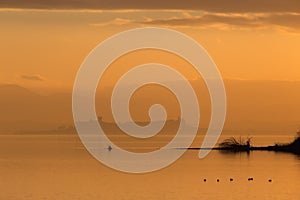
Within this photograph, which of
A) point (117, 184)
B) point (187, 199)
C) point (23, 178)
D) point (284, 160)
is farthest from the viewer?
point (284, 160)

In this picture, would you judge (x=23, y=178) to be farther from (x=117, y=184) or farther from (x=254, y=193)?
(x=254, y=193)

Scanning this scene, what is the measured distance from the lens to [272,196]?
100188 millimetres

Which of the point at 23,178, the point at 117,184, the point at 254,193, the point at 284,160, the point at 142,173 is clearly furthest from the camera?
the point at 284,160

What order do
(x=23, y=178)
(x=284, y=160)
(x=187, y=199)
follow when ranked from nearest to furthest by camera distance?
(x=187, y=199) → (x=23, y=178) → (x=284, y=160)

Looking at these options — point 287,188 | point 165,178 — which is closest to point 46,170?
point 165,178

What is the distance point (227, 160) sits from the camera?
Result: 170375mm

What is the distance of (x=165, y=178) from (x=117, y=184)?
11.9 meters

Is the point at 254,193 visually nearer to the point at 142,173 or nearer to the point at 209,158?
the point at 142,173

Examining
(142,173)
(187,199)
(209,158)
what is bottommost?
(187,199)

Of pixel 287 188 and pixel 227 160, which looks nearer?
pixel 287 188

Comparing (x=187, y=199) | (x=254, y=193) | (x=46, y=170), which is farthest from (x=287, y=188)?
(x=46, y=170)

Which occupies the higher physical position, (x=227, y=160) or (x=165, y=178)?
(x=227, y=160)

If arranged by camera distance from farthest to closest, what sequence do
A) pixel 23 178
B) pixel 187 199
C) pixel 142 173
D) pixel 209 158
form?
pixel 209 158
pixel 142 173
pixel 23 178
pixel 187 199

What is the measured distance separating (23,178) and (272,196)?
3578cm
